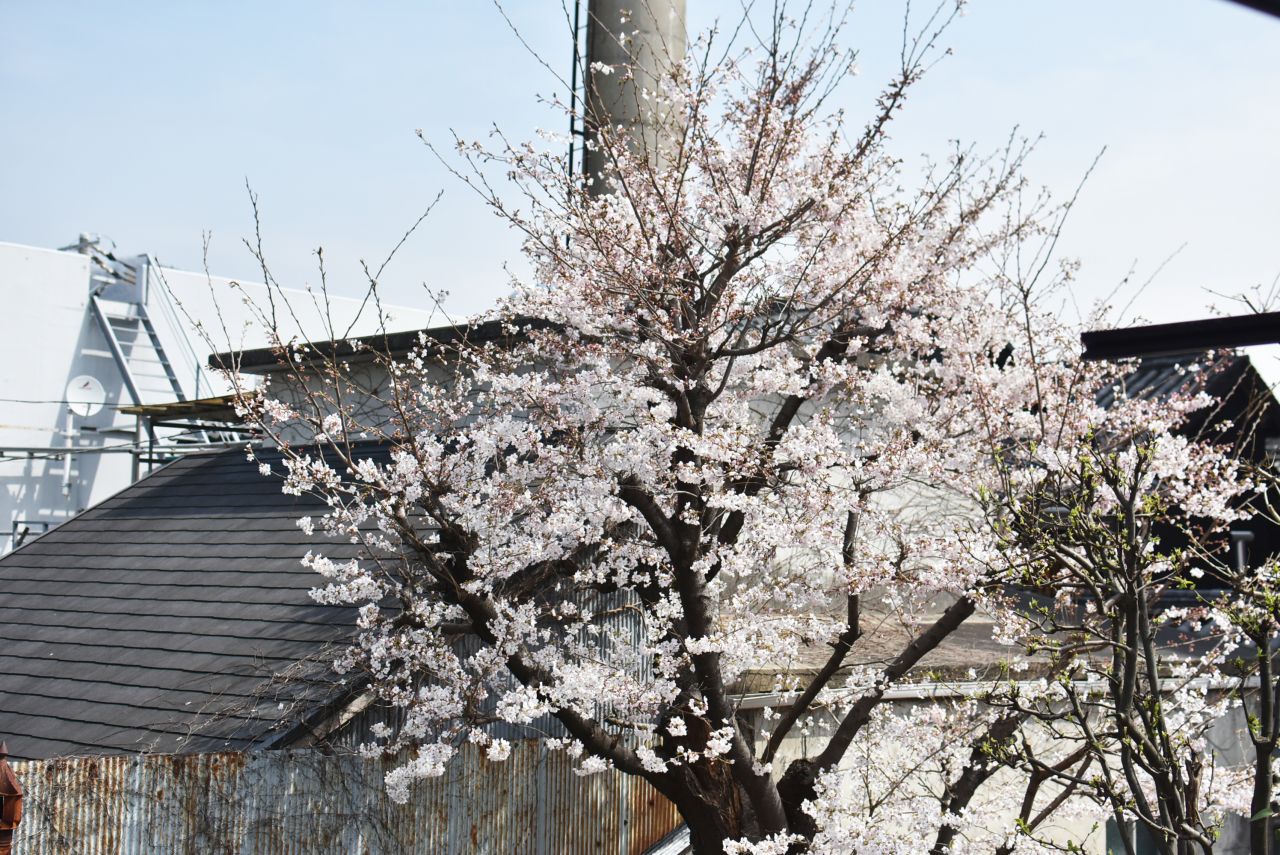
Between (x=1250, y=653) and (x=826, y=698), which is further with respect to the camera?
(x=1250, y=653)

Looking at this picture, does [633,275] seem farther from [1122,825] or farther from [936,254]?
[1122,825]

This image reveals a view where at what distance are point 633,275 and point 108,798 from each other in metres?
4.38

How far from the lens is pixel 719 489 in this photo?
23.7 feet

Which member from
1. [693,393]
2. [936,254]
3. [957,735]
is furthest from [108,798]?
[936,254]

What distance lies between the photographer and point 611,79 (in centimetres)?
1386

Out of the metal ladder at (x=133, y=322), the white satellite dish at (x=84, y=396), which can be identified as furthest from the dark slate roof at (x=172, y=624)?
the metal ladder at (x=133, y=322)

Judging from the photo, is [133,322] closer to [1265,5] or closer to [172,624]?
[172,624]

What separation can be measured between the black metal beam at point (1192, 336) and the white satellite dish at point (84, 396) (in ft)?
79.1

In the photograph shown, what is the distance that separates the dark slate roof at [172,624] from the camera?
7891 millimetres

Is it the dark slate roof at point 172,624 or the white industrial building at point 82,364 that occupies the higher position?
the white industrial building at point 82,364

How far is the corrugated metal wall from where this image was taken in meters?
6.21

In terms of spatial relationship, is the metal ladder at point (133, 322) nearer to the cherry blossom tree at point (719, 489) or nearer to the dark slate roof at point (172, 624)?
the dark slate roof at point (172, 624)

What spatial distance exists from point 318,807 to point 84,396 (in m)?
19.4

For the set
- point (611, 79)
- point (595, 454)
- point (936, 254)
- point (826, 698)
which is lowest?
point (826, 698)
